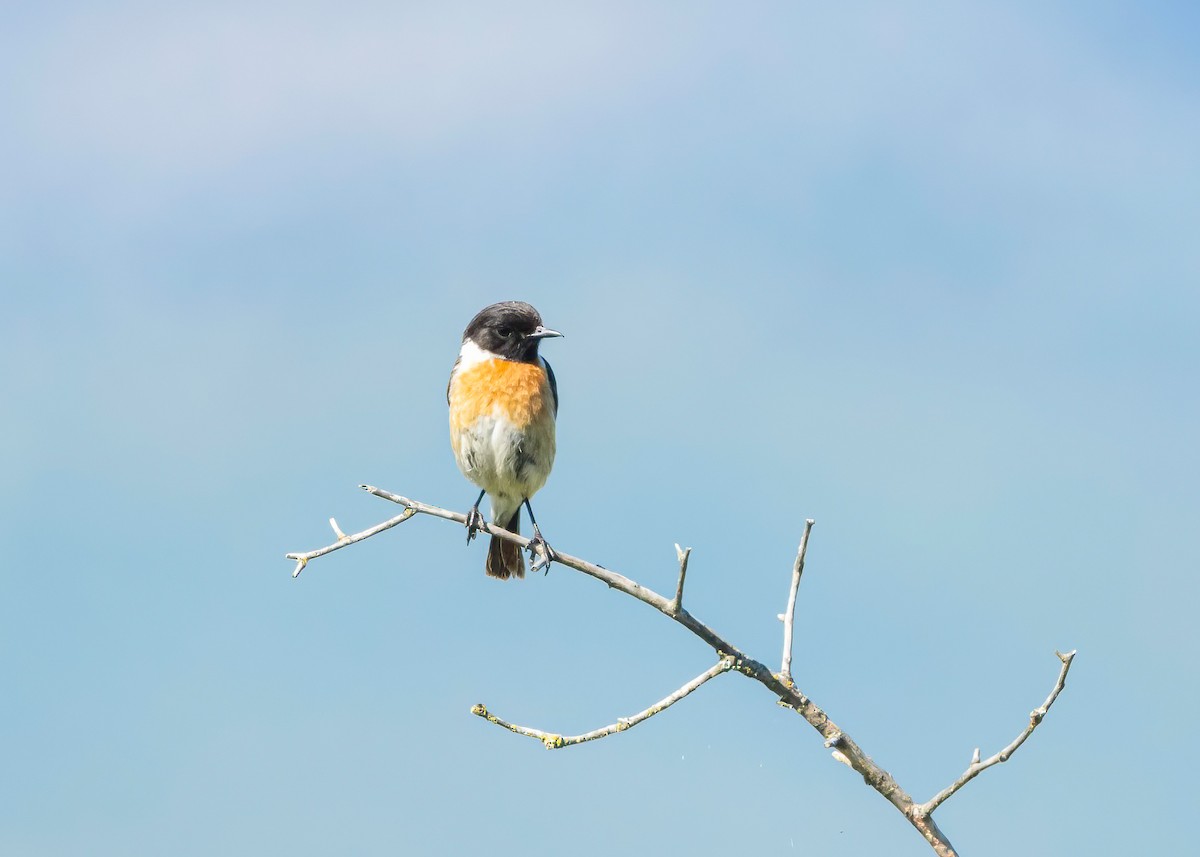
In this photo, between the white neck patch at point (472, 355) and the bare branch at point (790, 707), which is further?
the white neck patch at point (472, 355)

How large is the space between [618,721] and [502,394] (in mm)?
4446

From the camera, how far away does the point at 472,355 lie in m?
8.78

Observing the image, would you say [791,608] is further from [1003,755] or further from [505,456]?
[505,456]

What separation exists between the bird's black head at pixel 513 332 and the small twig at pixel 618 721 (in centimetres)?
464

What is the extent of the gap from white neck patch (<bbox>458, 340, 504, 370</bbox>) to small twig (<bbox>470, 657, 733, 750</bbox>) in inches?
182

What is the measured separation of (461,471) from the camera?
8.65 m

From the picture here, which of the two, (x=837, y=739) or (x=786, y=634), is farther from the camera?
(x=786, y=634)

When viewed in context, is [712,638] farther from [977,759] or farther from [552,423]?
[552,423]

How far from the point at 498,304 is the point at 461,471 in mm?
1185

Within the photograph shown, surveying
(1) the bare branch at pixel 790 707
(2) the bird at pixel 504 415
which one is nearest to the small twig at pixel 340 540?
(1) the bare branch at pixel 790 707

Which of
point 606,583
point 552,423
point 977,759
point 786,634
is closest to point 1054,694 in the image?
point 977,759

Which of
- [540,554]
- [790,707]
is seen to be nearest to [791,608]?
[790,707]

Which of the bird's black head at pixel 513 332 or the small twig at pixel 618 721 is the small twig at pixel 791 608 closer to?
the small twig at pixel 618 721

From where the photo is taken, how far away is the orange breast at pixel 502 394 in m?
8.36
